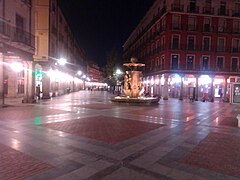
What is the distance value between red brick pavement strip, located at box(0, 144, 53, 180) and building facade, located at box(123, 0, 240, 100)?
110ft

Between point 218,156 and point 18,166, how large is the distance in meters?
4.75

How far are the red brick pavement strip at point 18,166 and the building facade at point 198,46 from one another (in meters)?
33.5

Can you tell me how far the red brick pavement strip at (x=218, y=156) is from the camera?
221 inches

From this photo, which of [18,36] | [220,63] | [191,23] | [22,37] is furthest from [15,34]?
[220,63]

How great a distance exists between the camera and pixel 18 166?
209 inches

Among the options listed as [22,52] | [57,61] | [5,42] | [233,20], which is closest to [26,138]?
[5,42]

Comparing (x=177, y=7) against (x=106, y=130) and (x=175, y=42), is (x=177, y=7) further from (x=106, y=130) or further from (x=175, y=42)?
(x=106, y=130)

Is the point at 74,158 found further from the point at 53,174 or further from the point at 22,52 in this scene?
the point at 22,52

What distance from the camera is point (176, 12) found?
37.7 m

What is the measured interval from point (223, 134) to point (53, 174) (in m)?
6.81

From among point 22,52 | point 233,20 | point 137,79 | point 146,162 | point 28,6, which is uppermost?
point 233,20

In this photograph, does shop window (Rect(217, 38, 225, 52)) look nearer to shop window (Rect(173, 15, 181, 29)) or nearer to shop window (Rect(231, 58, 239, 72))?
shop window (Rect(231, 58, 239, 72))

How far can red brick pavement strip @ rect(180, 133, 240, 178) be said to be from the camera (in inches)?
221

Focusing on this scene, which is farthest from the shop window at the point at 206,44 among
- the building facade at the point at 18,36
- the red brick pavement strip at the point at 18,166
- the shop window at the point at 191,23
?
the red brick pavement strip at the point at 18,166
